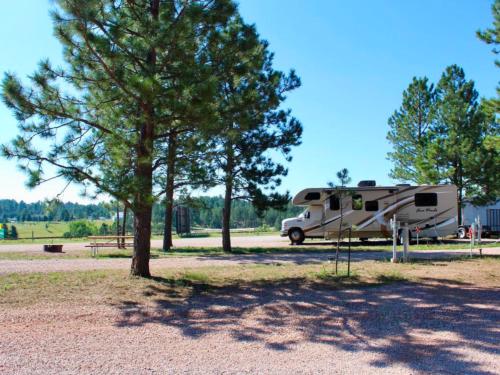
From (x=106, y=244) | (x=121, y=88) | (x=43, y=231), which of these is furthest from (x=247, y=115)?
(x=43, y=231)

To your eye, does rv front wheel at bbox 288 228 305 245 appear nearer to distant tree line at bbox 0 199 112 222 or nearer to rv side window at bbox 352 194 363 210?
rv side window at bbox 352 194 363 210

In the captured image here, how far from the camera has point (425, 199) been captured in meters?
22.0

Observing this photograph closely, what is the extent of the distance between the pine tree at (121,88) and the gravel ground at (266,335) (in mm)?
2541

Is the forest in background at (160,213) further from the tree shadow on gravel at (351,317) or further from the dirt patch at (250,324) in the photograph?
the tree shadow on gravel at (351,317)

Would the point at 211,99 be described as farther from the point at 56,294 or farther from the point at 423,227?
the point at 423,227

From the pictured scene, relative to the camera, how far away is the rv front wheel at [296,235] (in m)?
23.4

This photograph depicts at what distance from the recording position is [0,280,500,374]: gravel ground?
4.87 meters

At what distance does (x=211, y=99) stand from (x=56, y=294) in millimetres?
4474

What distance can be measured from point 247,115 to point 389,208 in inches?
553

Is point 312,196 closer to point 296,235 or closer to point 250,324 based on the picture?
point 296,235

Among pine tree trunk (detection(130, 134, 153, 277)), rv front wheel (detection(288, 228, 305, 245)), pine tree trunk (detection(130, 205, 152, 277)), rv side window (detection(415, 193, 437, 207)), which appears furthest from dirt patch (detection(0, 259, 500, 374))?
rv front wheel (detection(288, 228, 305, 245))

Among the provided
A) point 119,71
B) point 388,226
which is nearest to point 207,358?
point 119,71

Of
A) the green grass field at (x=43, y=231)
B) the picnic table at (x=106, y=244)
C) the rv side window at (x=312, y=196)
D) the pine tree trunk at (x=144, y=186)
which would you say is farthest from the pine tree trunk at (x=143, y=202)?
the green grass field at (x=43, y=231)

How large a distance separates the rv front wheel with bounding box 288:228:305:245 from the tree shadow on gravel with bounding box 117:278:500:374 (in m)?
13.7
